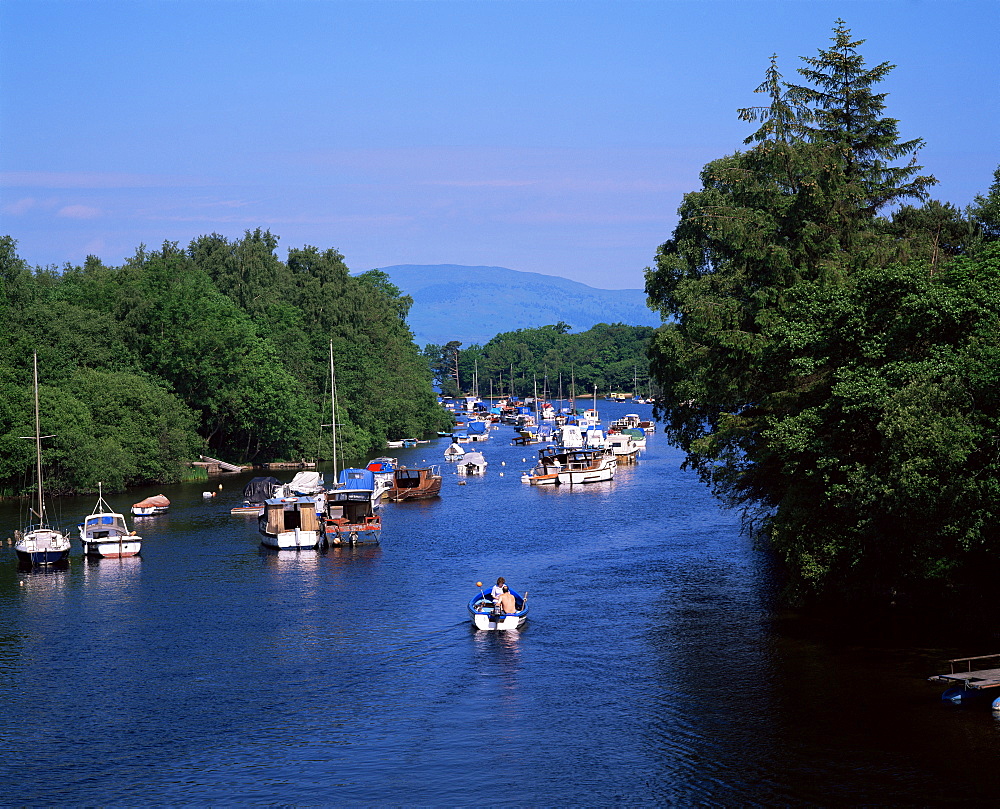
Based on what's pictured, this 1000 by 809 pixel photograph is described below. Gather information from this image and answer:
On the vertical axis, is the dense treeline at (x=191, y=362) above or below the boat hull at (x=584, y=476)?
above

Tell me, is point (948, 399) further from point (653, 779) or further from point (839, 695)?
point (653, 779)

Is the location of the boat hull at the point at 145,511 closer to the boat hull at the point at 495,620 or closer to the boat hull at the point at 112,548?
the boat hull at the point at 112,548

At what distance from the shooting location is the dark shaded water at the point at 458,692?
25.9 m

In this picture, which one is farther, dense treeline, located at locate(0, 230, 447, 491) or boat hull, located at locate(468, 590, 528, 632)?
dense treeline, located at locate(0, 230, 447, 491)

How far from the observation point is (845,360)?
36.8 meters

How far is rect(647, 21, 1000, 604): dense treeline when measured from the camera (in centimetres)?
3130

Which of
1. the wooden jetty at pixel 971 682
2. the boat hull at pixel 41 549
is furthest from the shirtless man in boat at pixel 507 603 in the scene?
the boat hull at pixel 41 549

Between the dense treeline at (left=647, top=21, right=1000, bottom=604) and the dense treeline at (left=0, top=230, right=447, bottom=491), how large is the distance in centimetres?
5242

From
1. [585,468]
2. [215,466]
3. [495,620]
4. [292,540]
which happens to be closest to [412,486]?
[585,468]

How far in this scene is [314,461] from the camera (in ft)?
357

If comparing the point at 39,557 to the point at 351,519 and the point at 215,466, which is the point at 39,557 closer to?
the point at 351,519

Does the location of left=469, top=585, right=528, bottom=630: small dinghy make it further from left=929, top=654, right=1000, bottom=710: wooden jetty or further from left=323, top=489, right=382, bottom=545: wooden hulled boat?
left=323, top=489, right=382, bottom=545: wooden hulled boat

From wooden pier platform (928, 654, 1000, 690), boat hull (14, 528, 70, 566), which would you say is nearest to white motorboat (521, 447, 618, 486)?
boat hull (14, 528, 70, 566)

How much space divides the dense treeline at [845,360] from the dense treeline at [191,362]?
172ft
